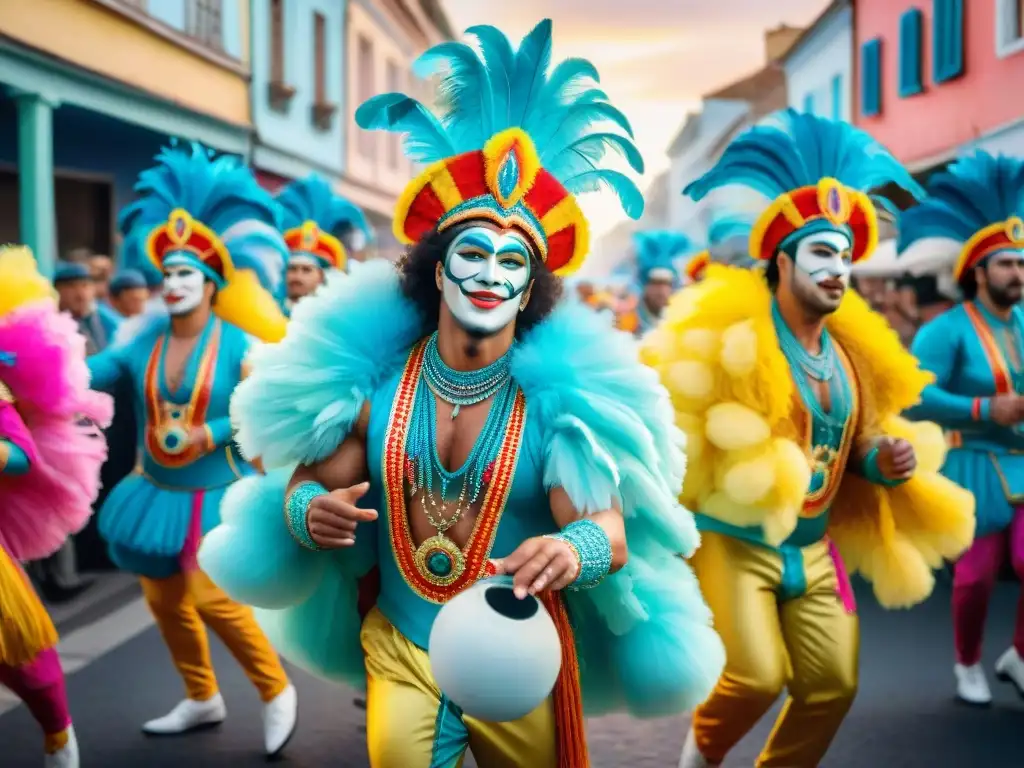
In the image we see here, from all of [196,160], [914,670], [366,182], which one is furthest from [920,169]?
[196,160]

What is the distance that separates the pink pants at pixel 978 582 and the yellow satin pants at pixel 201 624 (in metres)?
2.91

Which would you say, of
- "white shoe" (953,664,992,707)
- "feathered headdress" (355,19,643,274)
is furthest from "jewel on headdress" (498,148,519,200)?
"white shoe" (953,664,992,707)

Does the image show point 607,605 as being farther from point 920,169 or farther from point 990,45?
point 920,169

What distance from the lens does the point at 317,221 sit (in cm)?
808

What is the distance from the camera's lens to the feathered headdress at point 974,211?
5.50m

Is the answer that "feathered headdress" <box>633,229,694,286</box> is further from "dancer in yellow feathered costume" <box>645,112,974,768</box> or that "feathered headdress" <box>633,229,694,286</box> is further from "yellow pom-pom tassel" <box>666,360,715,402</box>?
"yellow pom-pom tassel" <box>666,360,715,402</box>

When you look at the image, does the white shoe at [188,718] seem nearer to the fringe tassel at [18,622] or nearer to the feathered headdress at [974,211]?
the fringe tassel at [18,622]

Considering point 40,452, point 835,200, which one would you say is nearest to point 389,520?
point 40,452

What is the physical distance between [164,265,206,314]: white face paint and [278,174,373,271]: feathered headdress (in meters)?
2.57

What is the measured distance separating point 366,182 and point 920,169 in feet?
31.9

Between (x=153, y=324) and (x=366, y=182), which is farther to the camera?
(x=366, y=182)

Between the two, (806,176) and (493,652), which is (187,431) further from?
(493,652)

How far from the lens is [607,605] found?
3.02 meters

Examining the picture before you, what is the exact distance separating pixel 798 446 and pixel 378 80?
20.6 metres
